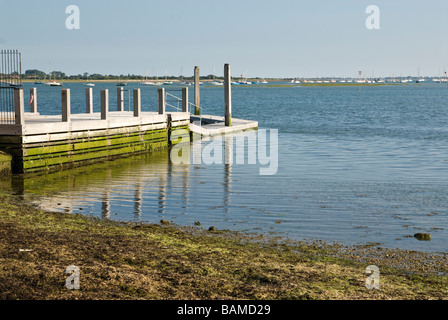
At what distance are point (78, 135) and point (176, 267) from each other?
13.3 m

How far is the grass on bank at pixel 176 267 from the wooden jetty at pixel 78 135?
23.4 feet

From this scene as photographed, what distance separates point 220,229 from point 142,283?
4.63 meters

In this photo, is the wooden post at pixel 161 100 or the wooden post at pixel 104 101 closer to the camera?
the wooden post at pixel 104 101

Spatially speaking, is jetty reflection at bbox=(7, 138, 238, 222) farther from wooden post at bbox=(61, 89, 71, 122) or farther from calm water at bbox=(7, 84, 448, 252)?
wooden post at bbox=(61, 89, 71, 122)

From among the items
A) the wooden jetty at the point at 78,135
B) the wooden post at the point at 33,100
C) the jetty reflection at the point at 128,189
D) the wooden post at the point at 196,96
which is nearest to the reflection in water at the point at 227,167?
the jetty reflection at the point at 128,189

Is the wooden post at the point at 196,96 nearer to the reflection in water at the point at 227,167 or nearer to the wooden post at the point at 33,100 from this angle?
the reflection in water at the point at 227,167

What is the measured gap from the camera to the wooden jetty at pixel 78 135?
17875mm

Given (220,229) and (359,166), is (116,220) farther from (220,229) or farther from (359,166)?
(359,166)

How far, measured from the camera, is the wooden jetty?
704 inches

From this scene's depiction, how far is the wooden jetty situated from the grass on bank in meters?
7.13

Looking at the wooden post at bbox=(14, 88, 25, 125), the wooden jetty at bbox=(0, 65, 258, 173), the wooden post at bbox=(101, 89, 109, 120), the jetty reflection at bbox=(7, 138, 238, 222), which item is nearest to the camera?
the jetty reflection at bbox=(7, 138, 238, 222)

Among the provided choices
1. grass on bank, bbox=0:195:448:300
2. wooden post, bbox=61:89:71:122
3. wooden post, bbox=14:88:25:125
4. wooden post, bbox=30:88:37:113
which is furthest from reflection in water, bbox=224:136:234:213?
wooden post, bbox=30:88:37:113
